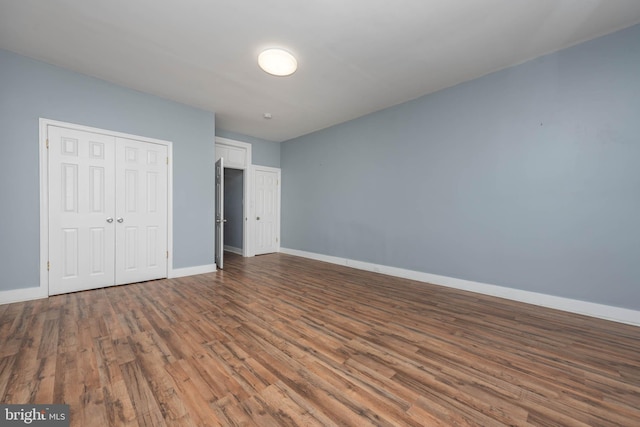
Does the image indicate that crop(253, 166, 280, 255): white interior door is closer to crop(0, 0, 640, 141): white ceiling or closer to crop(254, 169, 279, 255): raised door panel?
crop(254, 169, 279, 255): raised door panel

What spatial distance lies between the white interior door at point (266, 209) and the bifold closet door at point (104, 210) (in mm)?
2359

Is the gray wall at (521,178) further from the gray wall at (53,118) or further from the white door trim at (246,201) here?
the gray wall at (53,118)

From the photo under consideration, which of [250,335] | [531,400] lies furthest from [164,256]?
[531,400]

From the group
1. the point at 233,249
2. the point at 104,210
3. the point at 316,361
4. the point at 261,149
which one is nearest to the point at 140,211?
the point at 104,210

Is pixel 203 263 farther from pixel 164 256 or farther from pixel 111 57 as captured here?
pixel 111 57

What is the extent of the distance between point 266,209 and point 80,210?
358cm

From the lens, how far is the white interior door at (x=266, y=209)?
6.20m

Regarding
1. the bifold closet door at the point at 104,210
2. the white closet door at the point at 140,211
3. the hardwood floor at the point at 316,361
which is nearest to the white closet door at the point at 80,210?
the bifold closet door at the point at 104,210

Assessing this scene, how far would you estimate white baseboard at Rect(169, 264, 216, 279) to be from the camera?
13.4ft

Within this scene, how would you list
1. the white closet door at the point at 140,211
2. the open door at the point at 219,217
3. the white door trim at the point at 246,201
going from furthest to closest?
the white door trim at the point at 246,201 → the open door at the point at 219,217 → the white closet door at the point at 140,211

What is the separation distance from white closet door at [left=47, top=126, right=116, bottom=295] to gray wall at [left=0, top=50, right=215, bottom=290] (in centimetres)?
16

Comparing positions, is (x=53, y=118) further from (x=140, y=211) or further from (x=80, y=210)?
(x=140, y=211)

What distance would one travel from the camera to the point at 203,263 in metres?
4.43

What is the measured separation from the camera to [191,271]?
14.0 ft
